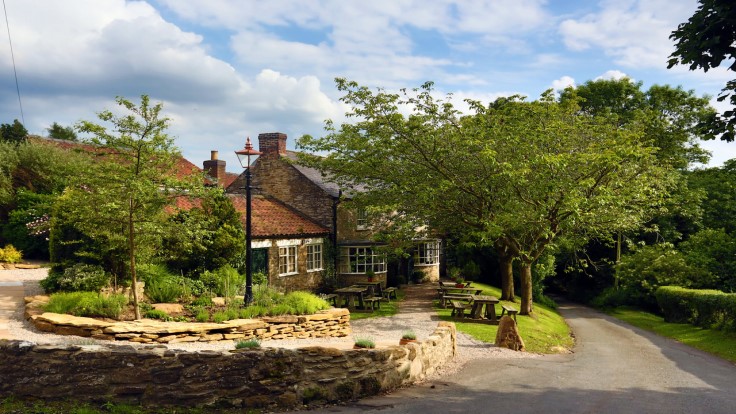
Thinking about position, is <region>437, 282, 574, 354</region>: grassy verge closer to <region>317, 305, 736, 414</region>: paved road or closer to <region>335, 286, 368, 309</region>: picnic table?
<region>317, 305, 736, 414</region>: paved road

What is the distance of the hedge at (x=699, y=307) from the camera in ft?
76.0

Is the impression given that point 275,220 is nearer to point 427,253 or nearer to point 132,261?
point 427,253

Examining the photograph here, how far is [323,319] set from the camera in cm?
1650

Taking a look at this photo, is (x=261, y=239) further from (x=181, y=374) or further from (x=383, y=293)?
(x=181, y=374)

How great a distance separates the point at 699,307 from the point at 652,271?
250 inches

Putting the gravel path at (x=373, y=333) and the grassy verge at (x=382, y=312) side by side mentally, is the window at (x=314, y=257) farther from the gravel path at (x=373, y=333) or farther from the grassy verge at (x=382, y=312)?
the gravel path at (x=373, y=333)

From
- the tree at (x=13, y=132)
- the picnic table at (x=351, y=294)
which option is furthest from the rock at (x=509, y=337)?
the tree at (x=13, y=132)

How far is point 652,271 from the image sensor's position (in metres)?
32.0

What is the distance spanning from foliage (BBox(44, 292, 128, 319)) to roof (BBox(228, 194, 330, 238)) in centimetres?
1048

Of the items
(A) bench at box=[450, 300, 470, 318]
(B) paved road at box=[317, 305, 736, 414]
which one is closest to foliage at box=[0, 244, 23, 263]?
(A) bench at box=[450, 300, 470, 318]

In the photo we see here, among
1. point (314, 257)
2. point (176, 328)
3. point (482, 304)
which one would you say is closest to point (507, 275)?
point (482, 304)

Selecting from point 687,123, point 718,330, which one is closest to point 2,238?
point 718,330

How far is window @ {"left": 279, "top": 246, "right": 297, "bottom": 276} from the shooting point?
26.4 m

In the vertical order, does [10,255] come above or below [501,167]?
below
